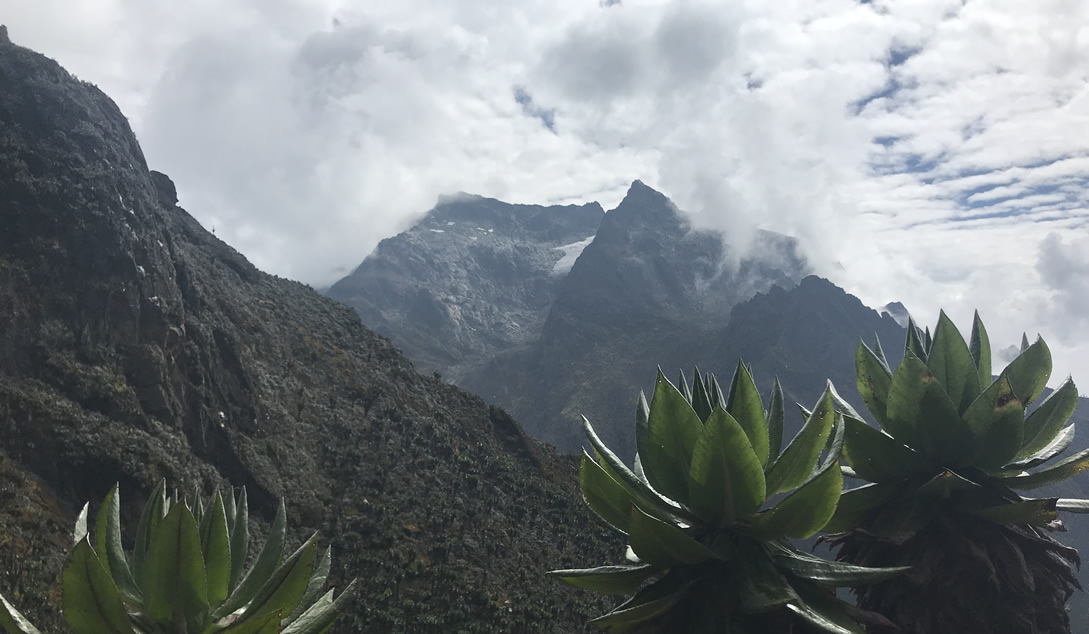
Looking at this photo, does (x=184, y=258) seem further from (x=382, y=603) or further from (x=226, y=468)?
(x=382, y=603)

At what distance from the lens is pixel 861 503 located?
5211mm

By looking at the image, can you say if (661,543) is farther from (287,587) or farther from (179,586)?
(179,586)

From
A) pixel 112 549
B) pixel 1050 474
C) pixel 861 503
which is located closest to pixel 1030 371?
pixel 1050 474

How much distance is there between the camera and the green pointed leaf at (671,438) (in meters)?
3.86

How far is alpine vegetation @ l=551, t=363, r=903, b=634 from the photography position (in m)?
3.55

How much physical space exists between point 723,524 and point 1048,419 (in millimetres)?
3142

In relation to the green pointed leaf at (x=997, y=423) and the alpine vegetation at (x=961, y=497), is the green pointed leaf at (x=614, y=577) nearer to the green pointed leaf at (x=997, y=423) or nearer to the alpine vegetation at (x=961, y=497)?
the alpine vegetation at (x=961, y=497)

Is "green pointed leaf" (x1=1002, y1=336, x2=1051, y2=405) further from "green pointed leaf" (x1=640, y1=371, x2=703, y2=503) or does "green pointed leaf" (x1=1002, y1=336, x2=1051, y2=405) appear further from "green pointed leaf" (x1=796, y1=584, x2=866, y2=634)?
"green pointed leaf" (x1=640, y1=371, x2=703, y2=503)

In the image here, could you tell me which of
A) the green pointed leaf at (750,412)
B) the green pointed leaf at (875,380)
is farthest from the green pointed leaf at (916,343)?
the green pointed leaf at (750,412)

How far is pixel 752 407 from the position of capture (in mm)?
4098

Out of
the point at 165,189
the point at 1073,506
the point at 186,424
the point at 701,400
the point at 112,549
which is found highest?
the point at 165,189

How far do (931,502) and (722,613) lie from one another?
2.33 meters

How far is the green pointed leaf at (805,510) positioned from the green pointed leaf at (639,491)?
0.49 m

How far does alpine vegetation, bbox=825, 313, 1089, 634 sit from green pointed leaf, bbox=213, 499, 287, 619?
13.3ft
